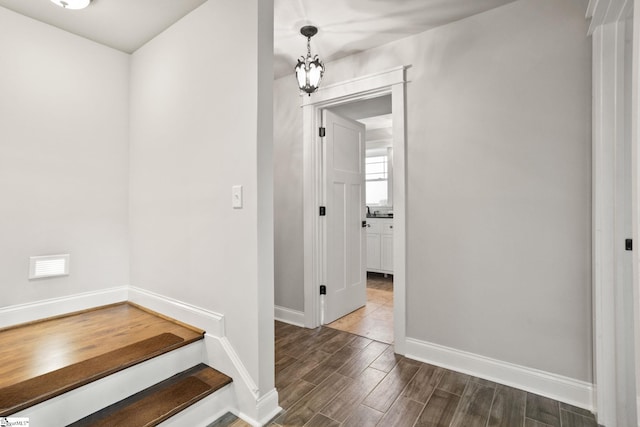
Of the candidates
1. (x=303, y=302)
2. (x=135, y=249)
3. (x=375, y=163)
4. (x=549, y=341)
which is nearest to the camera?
(x=549, y=341)

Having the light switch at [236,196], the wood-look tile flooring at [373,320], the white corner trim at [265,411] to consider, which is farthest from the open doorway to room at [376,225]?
the light switch at [236,196]

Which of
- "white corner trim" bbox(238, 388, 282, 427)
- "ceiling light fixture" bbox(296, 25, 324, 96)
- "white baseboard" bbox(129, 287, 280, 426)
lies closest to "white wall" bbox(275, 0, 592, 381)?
"ceiling light fixture" bbox(296, 25, 324, 96)

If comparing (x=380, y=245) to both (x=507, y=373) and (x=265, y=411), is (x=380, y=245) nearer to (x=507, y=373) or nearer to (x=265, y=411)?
(x=507, y=373)

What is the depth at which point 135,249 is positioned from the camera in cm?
254

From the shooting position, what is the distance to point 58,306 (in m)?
2.24

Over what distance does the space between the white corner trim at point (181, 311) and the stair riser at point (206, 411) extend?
1.03ft

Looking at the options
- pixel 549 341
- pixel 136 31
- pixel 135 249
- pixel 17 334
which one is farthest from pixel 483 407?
pixel 136 31

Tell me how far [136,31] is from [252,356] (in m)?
2.41

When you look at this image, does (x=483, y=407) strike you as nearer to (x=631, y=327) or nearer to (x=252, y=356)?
(x=631, y=327)

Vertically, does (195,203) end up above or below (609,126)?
below

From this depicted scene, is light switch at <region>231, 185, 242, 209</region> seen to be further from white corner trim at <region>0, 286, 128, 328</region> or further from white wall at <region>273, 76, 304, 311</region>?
white corner trim at <region>0, 286, 128, 328</region>

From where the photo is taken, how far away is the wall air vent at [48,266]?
84.6 inches

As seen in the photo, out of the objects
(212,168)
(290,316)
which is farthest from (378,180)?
(212,168)

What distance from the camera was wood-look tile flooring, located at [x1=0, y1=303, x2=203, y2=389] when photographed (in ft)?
5.00
